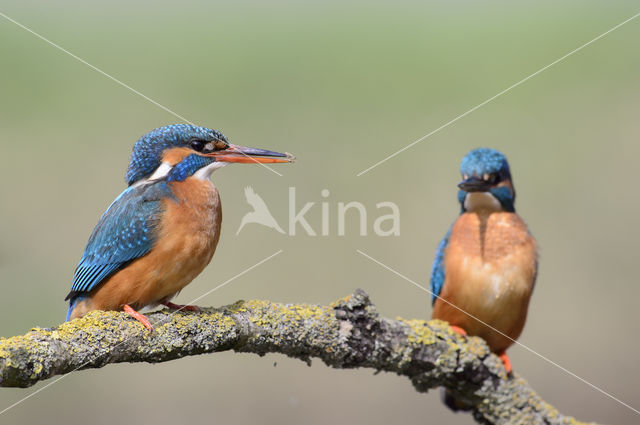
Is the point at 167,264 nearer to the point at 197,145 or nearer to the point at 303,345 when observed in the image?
the point at 197,145

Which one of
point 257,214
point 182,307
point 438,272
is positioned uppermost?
point 257,214

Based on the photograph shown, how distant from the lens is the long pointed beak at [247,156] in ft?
11.2

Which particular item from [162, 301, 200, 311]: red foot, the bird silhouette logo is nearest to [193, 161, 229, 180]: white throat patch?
[162, 301, 200, 311]: red foot

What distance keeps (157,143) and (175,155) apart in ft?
0.32

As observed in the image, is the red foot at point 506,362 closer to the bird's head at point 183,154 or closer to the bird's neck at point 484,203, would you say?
the bird's neck at point 484,203

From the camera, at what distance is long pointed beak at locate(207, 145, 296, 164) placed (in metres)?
3.41

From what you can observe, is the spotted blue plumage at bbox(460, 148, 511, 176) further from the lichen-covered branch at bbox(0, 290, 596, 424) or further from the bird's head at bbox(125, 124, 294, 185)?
the bird's head at bbox(125, 124, 294, 185)

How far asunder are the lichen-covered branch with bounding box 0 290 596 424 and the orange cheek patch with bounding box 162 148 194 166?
757 mm

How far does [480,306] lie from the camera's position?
3711mm

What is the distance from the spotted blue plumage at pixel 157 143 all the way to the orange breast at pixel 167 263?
23cm

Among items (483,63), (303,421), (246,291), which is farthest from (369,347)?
(483,63)

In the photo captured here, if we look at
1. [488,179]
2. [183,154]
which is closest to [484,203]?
[488,179]

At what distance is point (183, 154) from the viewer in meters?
3.37

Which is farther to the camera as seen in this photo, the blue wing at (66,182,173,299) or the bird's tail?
A: the bird's tail
